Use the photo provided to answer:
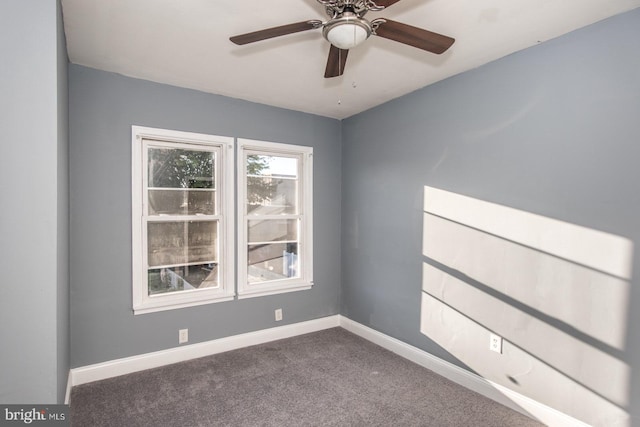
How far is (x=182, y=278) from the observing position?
321cm

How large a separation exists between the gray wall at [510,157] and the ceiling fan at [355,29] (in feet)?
3.24

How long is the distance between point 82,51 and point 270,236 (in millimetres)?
2273

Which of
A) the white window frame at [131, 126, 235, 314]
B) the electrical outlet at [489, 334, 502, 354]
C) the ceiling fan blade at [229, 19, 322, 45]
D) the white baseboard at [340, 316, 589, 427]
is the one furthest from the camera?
the white window frame at [131, 126, 235, 314]

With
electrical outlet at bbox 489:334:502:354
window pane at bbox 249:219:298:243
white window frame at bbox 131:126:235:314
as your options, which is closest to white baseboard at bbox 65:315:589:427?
electrical outlet at bbox 489:334:502:354

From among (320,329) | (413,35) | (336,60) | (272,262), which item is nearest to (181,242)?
(272,262)

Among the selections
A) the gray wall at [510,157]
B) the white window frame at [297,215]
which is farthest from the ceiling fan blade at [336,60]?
the white window frame at [297,215]

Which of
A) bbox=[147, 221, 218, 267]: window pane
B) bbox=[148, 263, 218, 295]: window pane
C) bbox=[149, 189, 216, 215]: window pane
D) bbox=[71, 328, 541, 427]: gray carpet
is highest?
bbox=[149, 189, 216, 215]: window pane

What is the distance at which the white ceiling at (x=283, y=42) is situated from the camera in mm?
1918

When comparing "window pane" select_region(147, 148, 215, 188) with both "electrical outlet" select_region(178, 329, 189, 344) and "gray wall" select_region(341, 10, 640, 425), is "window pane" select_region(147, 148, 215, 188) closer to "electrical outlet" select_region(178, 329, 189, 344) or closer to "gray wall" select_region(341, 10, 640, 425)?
"electrical outlet" select_region(178, 329, 189, 344)

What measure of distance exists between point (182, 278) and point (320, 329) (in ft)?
5.50

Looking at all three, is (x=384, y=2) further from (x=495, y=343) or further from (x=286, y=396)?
(x=286, y=396)

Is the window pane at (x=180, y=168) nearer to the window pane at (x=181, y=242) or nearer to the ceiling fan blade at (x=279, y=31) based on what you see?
the window pane at (x=181, y=242)

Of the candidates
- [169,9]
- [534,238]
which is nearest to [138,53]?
[169,9]

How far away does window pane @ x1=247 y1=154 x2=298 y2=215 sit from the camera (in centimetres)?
360
